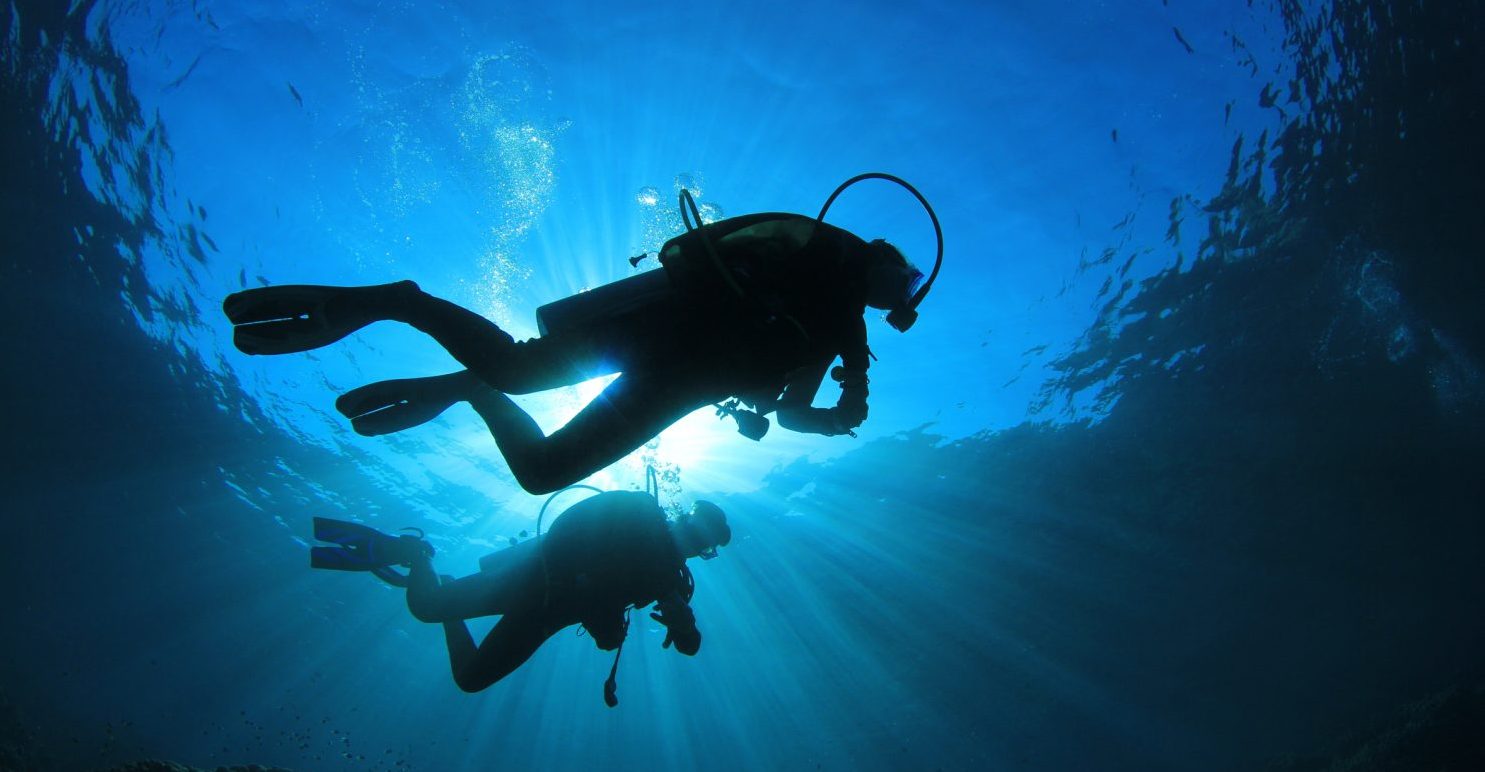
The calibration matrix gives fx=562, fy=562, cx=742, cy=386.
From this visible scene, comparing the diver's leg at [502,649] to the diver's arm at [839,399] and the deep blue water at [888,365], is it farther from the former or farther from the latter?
the deep blue water at [888,365]

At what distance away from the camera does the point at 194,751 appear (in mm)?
40688

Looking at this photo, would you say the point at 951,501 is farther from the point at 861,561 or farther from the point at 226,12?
the point at 226,12

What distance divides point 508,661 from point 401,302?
360cm

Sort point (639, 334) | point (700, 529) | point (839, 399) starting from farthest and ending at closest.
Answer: point (700, 529) → point (839, 399) → point (639, 334)

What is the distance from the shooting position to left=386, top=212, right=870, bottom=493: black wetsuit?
2.55 metres

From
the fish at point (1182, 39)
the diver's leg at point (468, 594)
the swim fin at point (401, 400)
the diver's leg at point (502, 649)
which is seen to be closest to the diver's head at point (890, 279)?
the swim fin at point (401, 400)

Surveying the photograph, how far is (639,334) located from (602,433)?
51 centimetres

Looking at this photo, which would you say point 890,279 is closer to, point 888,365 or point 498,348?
point 498,348

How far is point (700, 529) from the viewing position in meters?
5.41

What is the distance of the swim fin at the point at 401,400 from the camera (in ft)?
9.44

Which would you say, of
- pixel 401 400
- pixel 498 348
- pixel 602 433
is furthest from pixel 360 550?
pixel 602 433

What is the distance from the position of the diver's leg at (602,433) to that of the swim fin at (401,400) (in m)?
0.61

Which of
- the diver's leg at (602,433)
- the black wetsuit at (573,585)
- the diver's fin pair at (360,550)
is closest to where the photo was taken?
the diver's leg at (602,433)

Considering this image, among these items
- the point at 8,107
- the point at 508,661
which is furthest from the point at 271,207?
the point at 508,661
